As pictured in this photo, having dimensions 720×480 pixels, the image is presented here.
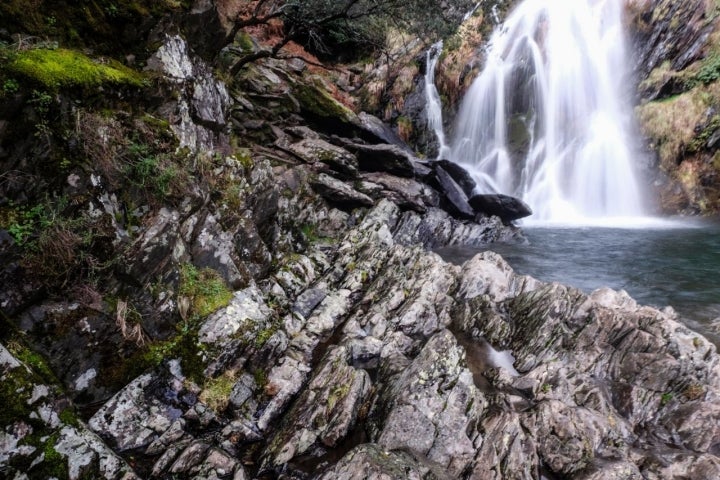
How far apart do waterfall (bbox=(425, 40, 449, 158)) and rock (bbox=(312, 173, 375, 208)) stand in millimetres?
10550

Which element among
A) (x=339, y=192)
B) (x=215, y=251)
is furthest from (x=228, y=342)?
(x=339, y=192)

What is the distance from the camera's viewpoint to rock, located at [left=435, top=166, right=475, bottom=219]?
54.4 ft

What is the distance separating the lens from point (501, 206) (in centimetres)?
1680

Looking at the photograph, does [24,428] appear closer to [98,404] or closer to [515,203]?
[98,404]

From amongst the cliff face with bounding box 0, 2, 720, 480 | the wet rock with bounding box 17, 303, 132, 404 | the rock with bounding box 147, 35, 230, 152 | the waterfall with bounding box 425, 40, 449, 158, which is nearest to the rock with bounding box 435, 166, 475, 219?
the waterfall with bounding box 425, 40, 449, 158

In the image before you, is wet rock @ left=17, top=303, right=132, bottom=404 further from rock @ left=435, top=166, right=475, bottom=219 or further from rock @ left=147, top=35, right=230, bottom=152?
rock @ left=435, top=166, right=475, bottom=219

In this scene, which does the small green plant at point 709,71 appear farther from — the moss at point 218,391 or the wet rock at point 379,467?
the moss at point 218,391

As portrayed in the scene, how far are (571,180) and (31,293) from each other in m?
23.8

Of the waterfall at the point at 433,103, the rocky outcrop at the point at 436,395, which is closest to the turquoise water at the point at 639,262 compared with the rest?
the rocky outcrop at the point at 436,395

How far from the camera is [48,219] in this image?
211 inches

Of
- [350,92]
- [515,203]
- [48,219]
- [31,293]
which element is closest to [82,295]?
[31,293]

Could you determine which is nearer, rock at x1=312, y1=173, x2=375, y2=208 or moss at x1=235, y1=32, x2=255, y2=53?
rock at x1=312, y1=173, x2=375, y2=208

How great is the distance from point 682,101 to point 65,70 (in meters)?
26.5

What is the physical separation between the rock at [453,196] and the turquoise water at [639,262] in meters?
2.15
